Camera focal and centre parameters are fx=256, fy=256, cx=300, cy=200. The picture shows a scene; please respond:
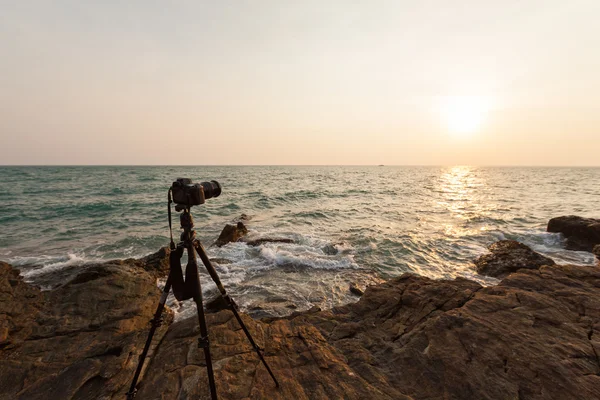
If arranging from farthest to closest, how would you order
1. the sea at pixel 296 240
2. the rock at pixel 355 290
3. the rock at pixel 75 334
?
the sea at pixel 296 240
the rock at pixel 355 290
the rock at pixel 75 334

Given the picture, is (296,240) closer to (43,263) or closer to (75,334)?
(75,334)

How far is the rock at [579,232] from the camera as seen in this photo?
13.8 m

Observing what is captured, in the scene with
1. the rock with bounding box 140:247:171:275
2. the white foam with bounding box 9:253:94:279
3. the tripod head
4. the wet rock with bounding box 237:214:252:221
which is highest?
the tripod head

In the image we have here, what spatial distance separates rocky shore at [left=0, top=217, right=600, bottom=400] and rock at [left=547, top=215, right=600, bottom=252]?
→ 11173mm

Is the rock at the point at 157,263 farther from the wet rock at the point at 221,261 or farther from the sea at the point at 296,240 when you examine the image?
the wet rock at the point at 221,261

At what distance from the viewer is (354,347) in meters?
4.38

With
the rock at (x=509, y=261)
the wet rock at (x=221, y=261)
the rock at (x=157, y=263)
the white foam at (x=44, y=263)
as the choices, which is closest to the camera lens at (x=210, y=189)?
the rock at (x=157, y=263)

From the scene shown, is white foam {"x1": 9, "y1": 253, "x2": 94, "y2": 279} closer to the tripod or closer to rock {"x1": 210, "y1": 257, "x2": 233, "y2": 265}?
rock {"x1": 210, "y1": 257, "x2": 233, "y2": 265}

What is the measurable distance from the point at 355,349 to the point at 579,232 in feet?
59.1

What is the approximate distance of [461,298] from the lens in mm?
5562

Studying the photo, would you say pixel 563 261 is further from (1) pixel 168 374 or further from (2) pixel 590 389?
(1) pixel 168 374

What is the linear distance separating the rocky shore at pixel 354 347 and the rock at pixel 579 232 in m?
11.2

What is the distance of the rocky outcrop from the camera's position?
3.37 meters

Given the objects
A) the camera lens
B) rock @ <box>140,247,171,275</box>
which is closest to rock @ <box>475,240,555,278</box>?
the camera lens
